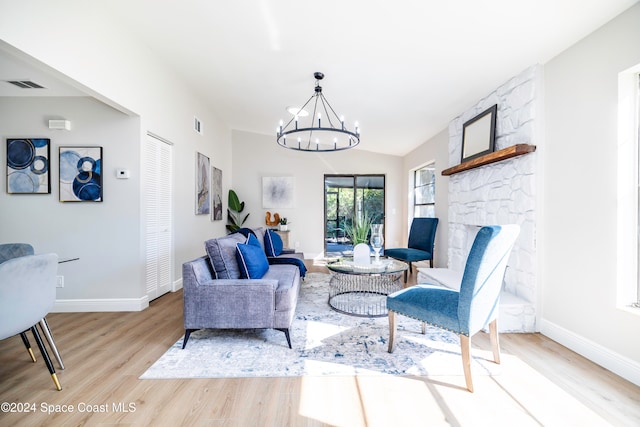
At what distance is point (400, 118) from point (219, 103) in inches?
117

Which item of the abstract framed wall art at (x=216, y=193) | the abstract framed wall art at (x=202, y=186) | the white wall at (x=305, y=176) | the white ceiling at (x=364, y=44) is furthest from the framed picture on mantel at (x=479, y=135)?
the abstract framed wall art at (x=216, y=193)

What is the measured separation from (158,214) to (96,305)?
115 cm

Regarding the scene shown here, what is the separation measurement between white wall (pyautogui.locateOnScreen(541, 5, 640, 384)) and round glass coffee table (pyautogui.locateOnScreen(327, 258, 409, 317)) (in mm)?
1306

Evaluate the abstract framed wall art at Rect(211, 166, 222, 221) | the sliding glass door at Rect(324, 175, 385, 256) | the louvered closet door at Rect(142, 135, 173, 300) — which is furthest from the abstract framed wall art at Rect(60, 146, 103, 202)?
the sliding glass door at Rect(324, 175, 385, 256)

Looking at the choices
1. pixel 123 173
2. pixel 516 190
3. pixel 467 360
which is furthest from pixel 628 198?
pixel 123 173

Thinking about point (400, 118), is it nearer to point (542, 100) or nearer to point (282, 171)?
point (542, 100)

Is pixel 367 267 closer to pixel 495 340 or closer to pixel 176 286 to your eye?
pixel 495 340

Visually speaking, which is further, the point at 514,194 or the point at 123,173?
the point at 123,173

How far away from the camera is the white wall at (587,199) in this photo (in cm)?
193

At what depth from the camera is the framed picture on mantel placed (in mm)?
3143

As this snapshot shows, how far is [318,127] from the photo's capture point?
328 cm

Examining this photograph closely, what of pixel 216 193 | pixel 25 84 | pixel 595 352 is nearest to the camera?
pixel 595 352

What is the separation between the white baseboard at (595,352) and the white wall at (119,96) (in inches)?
157

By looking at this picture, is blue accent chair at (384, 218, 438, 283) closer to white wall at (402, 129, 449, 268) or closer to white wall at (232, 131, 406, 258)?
white wall at (402, 129, 449, 268)
